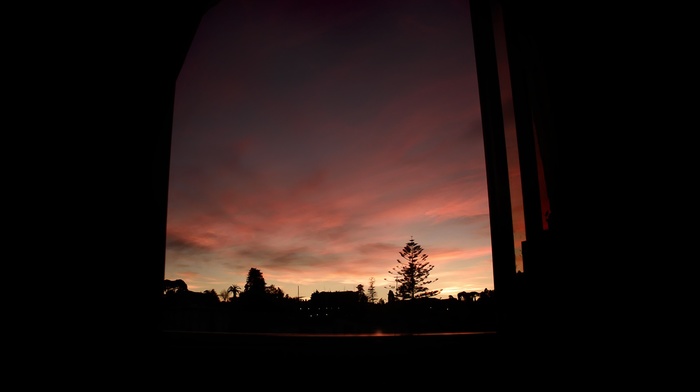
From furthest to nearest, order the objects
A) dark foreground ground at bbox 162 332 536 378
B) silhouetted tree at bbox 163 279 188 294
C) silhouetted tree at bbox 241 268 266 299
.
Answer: silhouetted tree at bbox 241 268 266 299 → silhouetted tree at bbox 163 279 188 294 → dark foreground ground at bbox 162 332 536 378

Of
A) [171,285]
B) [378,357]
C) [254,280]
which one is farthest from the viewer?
[254,280]

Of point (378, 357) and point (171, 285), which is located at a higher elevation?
point (171, 285)

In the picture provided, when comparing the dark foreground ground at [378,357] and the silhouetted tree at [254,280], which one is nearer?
the dark foreground ground at [378,357]

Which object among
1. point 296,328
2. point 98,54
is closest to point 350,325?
point 296,328

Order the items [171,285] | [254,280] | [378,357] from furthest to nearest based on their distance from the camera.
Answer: [254,280]
[171,285]
[378,357]

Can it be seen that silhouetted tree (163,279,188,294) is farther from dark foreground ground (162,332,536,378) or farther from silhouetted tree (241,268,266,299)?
silhouetted tree (241,268,266,299)

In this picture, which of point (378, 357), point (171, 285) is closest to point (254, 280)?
point (171, 285)

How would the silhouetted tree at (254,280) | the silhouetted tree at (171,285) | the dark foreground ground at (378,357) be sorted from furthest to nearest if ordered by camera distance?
the silhouetted tree at (254,280) < the silhouetted tree at (171,285) < the dark foreground ground at (378,357)

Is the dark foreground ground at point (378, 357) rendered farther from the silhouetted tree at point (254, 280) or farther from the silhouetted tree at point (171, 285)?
the silhouetted tree at point (254, 280)

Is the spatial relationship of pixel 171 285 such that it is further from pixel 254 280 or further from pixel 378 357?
pixel 254 280

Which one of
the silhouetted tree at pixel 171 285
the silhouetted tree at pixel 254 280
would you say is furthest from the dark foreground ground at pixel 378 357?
the silhouetted tree at pixel 254 280

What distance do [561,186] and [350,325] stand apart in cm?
579

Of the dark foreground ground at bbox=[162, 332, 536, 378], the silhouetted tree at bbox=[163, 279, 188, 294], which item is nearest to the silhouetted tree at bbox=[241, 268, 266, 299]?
the silhouetted tree at bbox=[163, 279, 188, 294]

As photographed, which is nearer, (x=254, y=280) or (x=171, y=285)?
(x=171, y=285)
